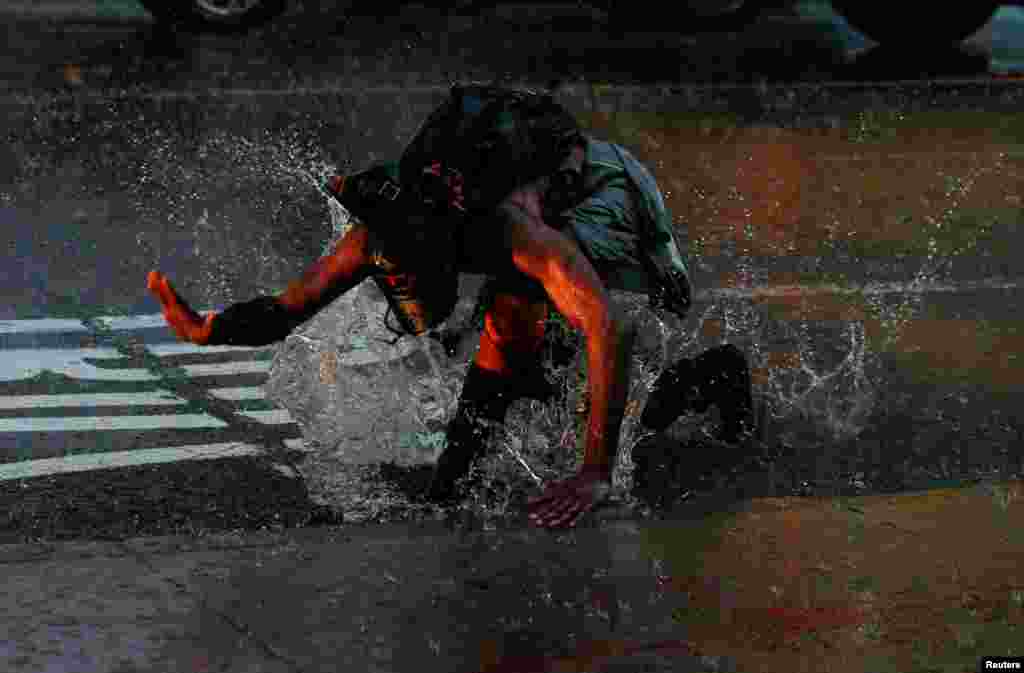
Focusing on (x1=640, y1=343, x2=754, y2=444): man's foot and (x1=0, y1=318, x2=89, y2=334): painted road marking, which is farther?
(x1=0, y1=318, x2=89, y2=334): painted road marking

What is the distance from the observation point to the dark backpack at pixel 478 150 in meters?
5.14

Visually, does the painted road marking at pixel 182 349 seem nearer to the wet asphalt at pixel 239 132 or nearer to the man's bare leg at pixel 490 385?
the wet asphalt at pixel 239 132

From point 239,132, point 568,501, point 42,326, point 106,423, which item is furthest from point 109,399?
point 239,132

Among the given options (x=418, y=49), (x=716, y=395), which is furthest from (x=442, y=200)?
(x=418, y=49)

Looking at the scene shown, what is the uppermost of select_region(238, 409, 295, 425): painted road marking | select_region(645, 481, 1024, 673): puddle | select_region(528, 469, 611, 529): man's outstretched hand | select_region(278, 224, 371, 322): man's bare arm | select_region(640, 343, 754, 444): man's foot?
select_region(278, 224, 371, 322): man's bare arm

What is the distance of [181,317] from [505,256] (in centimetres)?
88

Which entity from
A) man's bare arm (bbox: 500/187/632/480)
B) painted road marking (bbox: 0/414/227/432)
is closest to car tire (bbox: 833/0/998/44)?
painted road marking (bbox: 0/414/227/432)

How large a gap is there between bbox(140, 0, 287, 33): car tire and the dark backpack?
8970mm

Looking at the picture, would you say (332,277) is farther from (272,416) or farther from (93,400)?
(93,400)

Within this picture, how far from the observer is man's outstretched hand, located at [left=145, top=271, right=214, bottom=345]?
5449mm

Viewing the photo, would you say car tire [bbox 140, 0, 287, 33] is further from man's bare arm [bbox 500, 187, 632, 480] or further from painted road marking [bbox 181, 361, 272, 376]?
man's bare arm [bbox 500, 187, 632, 480]

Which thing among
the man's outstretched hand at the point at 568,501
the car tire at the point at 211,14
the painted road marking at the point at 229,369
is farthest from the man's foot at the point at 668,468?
the car tire at the point at 211,14

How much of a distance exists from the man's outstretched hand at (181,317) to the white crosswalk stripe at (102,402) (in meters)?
0.63

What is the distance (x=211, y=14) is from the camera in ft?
46.1
